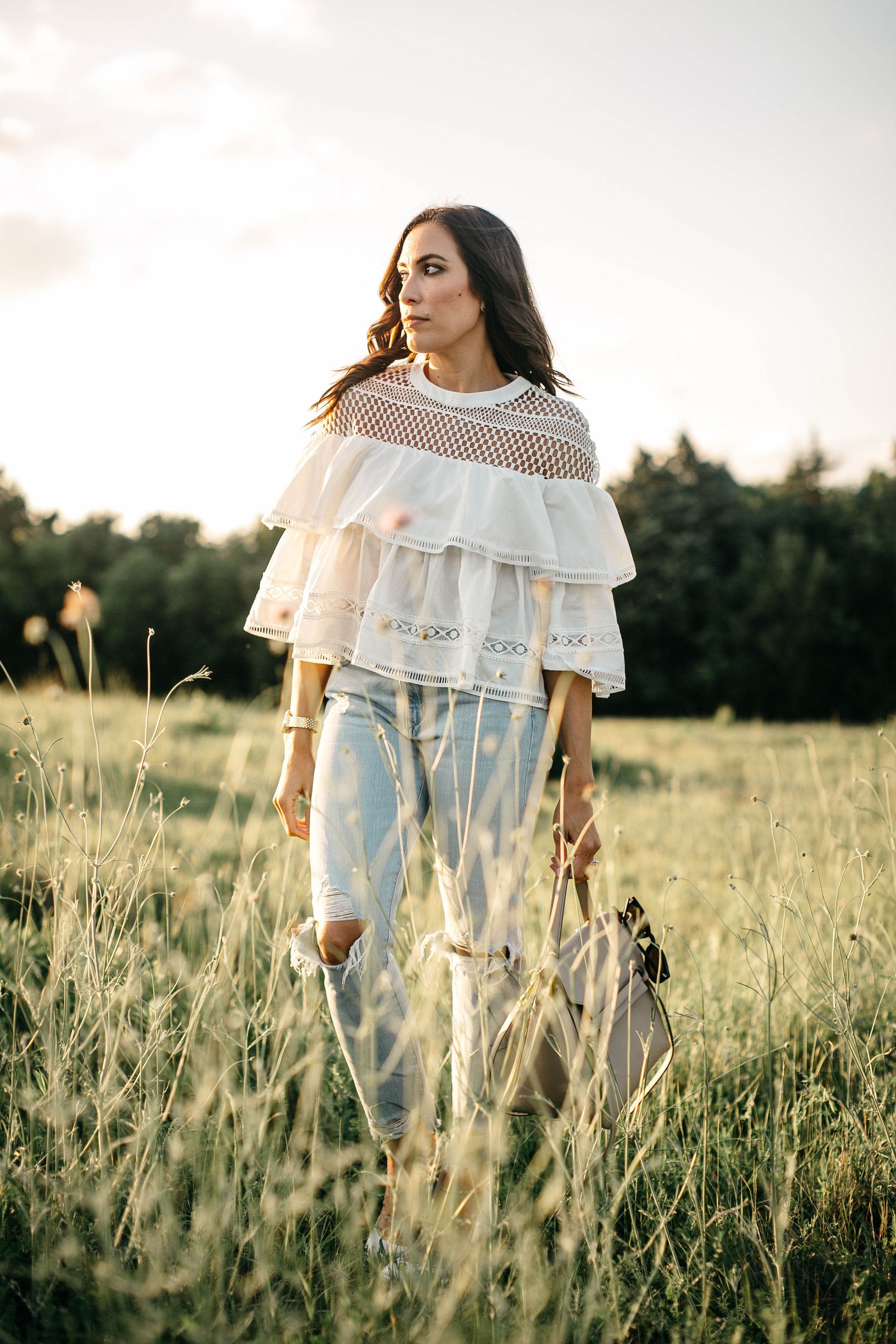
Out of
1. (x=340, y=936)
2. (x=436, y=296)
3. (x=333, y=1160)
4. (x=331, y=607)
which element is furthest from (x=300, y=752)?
(x=436, y=296)

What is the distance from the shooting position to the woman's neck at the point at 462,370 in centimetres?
221

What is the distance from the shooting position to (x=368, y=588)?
2.04 m

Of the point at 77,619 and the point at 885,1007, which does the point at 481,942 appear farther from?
the point at 885,1007

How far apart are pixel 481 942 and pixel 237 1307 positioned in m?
0.72

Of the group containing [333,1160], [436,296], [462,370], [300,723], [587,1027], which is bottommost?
[333,1160]

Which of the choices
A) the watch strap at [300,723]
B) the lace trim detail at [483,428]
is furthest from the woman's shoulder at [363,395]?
the watch strap at [300,723]

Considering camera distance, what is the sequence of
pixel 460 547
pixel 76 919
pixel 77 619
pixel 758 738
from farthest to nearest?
pixel 758 738
pixel 460 547
pixel 76 919
pixel 77 619

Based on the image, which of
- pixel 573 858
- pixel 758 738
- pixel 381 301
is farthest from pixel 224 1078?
pixel 758 738

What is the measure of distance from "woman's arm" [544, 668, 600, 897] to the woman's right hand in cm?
53

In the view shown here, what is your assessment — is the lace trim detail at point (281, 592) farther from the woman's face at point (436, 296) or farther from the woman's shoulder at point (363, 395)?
the woman's face at point (436, 296)

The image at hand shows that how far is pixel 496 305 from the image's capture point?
87.3 inches

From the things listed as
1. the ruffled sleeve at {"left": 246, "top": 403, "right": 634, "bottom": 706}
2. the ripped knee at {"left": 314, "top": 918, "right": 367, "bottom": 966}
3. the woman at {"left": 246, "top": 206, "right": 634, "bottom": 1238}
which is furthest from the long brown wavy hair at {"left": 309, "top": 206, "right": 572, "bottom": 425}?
the ripped knee at {"left": 314, "top": 918, "right": 367, "bottom": 966}

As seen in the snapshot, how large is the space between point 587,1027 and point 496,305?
1661mm

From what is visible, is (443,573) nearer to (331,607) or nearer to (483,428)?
(331,607)
